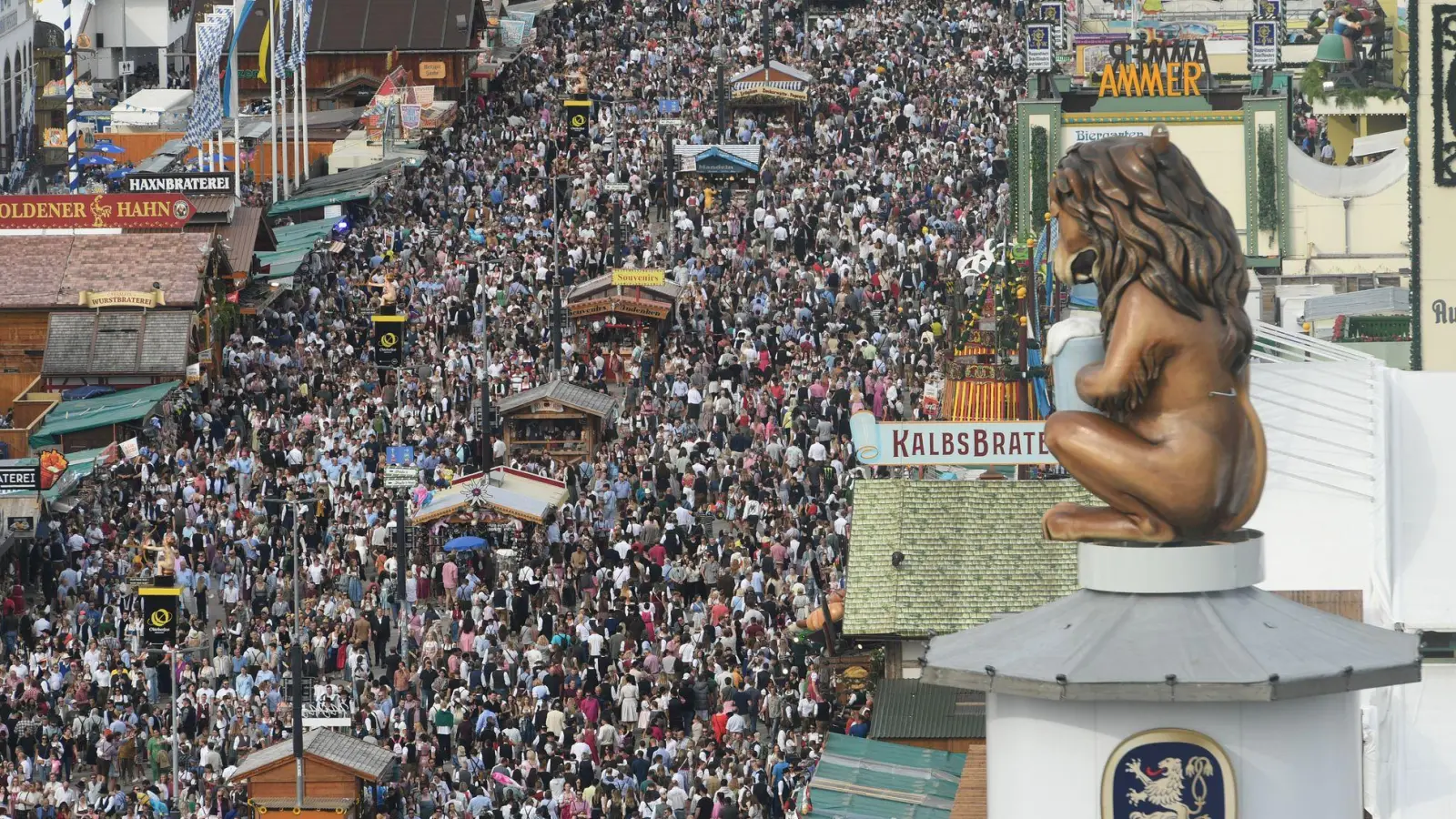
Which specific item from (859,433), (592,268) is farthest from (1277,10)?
(859,433)

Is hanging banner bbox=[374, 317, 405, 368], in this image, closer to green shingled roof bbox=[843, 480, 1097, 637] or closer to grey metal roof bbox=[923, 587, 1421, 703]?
green shingled roof bbox=[843, 480, 1097, 637]

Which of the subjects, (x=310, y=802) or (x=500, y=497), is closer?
(x=310, y=802)

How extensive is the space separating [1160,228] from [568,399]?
39.6m

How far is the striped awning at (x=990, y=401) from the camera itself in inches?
1938

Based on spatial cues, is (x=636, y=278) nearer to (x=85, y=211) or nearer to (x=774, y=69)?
(x=85, y=211)

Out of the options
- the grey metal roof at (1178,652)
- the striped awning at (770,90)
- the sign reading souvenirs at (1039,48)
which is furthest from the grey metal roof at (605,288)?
the grey metal roof at (1178,652)

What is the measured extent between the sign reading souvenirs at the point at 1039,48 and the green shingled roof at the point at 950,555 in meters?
33.7

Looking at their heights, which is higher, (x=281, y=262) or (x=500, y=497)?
(x=281, y=262)

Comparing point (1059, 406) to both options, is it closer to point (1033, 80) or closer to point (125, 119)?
point (1033, 80)

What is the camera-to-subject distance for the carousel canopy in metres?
50.5

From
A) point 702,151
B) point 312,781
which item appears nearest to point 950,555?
point 312,781

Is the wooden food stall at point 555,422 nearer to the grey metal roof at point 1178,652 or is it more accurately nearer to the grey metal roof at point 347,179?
the grey metal roof at point 347,179

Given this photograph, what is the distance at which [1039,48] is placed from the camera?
72.3 metres

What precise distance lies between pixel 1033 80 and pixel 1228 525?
50766 millimetres
